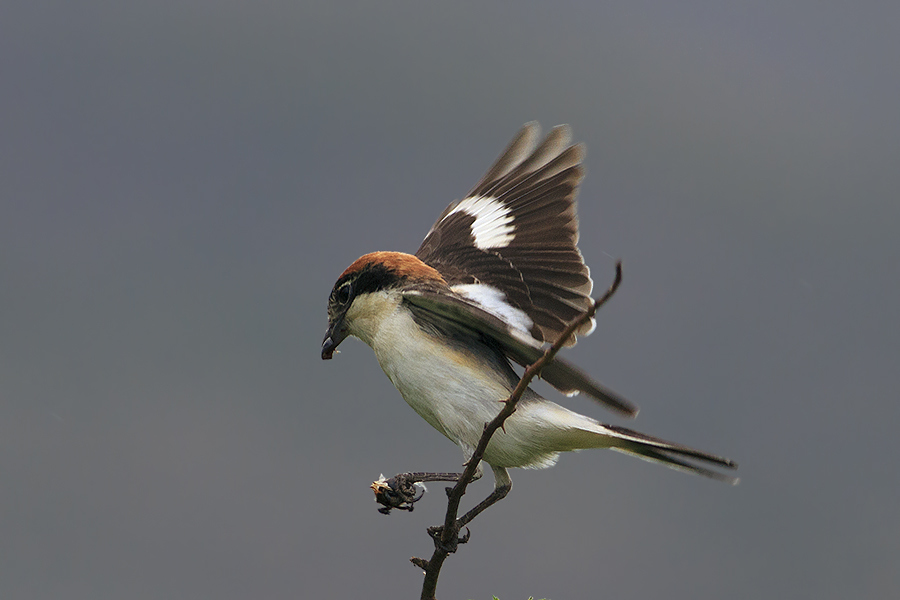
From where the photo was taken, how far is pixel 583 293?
12.9 ft

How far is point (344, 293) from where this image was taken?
3.64 metres

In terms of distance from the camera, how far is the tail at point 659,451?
9.13 feet

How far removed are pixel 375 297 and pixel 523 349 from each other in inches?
28.1

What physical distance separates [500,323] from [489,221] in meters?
1.71

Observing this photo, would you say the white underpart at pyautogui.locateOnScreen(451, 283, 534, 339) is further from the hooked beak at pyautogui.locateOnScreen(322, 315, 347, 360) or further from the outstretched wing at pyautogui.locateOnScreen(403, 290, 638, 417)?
the hooked beak at pyautogui.locateOnScreen(322, 315, 347, 360)

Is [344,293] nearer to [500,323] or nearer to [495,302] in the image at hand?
[495,302]

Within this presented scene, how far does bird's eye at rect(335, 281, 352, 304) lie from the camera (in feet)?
11.9

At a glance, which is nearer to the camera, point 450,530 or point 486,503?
point 450,530

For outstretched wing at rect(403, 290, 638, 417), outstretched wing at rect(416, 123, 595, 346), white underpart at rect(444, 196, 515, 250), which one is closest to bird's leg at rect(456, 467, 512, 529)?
outstretched wing at rect(403, 290, 638, 417)

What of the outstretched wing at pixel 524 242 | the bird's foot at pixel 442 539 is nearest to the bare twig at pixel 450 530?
the bird's foot at pixel 442 539

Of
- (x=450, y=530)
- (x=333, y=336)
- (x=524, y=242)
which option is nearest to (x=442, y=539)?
(x=450, y=530)

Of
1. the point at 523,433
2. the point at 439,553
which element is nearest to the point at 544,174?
the point at 523,433

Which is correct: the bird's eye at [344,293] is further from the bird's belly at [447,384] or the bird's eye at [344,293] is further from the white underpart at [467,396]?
the bird's belly at [447,384]

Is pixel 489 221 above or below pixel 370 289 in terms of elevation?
above
